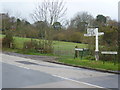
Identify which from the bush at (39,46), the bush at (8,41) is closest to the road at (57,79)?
the bush at (39,46)

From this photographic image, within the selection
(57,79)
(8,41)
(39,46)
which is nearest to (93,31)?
(57,79)

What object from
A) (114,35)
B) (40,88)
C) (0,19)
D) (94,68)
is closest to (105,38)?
(114,35)

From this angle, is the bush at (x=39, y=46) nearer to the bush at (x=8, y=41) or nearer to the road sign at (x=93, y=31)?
the bush at (x=8, y=41)

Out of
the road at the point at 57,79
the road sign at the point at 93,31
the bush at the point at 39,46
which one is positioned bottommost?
the road at the point at 57,79

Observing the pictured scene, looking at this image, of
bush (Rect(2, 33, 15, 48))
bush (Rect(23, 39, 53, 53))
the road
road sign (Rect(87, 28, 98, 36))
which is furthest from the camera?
bush (Rect(2, 33, 15, 48))

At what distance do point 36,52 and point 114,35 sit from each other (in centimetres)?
1310

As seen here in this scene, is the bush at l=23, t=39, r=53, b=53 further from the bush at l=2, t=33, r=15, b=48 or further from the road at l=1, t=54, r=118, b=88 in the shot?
the road at l=1, t=54, r=118, b=88

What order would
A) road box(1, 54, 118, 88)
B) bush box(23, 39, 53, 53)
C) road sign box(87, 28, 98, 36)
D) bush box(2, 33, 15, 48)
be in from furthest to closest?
bush box(2, 33, 15, 48), bush box(23, 39, 53, 53), road sign box(87, 28, 98, 36), road box(1, 54, 118, 88)

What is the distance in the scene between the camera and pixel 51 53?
29.4 meters

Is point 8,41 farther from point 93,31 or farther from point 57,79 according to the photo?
point 57,79

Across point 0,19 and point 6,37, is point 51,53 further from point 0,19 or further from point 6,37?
point 0,19

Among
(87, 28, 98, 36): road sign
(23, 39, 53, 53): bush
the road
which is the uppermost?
(87, 28, 98, 36): road sign

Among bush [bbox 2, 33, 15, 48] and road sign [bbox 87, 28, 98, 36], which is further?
bush [bbox 2, 33, 15, 48]

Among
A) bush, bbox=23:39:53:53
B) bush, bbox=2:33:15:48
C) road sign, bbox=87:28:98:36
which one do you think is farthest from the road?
bush, bbox=2:33:15:48
